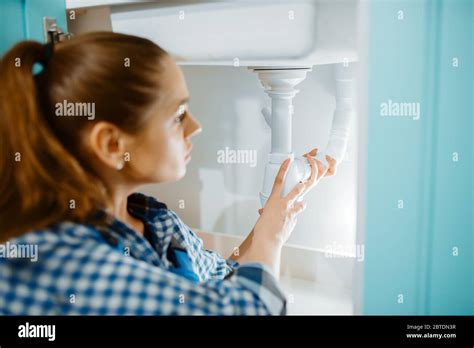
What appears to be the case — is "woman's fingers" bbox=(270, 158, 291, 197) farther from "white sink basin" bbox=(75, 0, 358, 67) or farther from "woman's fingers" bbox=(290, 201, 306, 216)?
"white sink basin" bbox=(75, 0, 358, 67)

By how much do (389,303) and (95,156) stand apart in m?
0.50

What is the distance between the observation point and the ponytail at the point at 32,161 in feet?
2.39

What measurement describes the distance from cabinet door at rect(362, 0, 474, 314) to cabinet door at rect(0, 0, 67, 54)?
1.87ft

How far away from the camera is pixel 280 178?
3.15 feet

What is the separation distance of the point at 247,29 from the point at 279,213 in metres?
0.31

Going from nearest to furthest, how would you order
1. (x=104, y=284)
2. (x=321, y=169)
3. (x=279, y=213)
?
(x=104, y=284)
(x=279, y=213)
(x=321, y=169)

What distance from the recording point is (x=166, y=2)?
918 millimetres

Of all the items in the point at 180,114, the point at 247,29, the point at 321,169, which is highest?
the point at 247,29

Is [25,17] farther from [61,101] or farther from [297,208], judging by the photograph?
[297,208]

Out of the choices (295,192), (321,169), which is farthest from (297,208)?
(321,169)

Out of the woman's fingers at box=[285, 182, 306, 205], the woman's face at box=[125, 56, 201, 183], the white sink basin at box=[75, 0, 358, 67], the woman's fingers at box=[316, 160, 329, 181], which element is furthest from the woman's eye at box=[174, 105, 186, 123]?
the woman's fingers at box=[316, 160, 329, 181]

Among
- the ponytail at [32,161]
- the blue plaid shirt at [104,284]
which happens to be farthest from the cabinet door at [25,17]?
the blue plaid shirt at [104,284]
